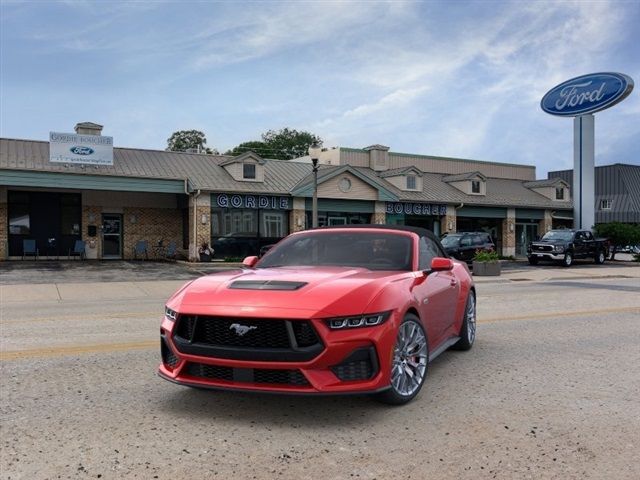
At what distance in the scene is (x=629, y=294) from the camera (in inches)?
563

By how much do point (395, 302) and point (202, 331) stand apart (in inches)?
58.1

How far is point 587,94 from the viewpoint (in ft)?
109

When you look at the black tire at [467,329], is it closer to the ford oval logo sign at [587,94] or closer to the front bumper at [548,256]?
the front bumper at [548,256]

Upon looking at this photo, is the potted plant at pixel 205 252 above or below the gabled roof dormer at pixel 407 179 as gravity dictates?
below

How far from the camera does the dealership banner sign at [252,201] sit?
27469mm

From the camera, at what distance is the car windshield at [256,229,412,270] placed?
18.1 ft

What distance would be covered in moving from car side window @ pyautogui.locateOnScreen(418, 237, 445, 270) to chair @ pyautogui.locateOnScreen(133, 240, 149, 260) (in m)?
23.9

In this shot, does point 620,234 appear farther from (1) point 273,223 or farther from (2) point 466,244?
(1) point 273,223

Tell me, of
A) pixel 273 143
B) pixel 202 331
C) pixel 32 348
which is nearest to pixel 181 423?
pixel 202 331

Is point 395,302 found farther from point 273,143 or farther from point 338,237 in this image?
point 273,143

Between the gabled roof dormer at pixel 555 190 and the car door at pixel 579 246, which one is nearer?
the car door at pixel 579 246

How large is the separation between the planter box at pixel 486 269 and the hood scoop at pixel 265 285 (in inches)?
713

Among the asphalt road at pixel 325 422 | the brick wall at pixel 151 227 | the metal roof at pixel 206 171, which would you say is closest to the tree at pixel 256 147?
the metal roof at pixel 206 171

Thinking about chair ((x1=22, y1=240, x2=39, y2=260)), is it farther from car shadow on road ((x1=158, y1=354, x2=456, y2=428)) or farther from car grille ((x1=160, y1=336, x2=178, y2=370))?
car grille ((x1=160, y1=336, x2=178, y2=370))
